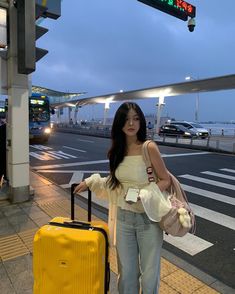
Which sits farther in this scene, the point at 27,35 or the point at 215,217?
the point at 215,217

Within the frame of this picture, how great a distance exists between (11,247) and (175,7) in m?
7.75

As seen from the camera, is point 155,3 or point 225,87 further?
point 225,87

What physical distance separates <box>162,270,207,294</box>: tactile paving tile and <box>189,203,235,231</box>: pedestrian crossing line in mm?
2207

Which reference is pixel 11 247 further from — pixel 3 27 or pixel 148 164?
pixel 3 27

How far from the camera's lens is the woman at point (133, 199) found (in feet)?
6.98

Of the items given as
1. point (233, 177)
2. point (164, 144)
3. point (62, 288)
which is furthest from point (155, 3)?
point (164, 144)

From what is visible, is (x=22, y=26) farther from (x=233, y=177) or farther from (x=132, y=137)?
(x=233, y=177)

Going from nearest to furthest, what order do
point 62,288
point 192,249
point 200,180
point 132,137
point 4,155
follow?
point 62,288
point 132,137
point 192,249
point 4,155
point 200,180

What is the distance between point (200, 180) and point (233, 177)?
1.49 metres

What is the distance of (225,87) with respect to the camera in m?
21.7

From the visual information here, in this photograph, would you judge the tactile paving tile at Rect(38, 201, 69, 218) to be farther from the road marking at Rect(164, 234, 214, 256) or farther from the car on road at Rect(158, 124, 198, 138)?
the car on road at Rect(158, 124, 198, 138)

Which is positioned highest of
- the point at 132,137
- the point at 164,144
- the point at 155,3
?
the point at 155,3

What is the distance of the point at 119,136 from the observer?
7.59 feet

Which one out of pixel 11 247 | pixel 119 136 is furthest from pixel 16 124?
pixel 119 136
